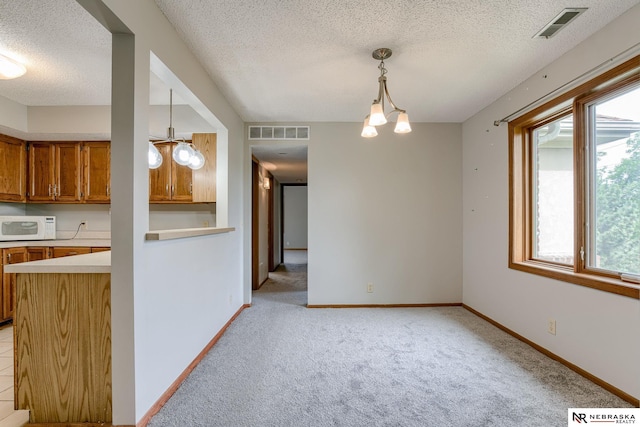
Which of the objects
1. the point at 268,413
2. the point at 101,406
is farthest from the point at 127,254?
the point at 268,413

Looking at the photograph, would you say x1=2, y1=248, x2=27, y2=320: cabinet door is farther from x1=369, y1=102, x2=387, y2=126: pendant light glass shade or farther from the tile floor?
x1=369, y1=102, x2=387, y2=126: pendant light glass shade

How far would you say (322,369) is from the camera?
224 centimetres

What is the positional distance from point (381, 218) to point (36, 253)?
4198 mm

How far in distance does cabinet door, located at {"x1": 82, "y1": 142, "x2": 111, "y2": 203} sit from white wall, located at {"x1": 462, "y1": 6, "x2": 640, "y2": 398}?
4.61m

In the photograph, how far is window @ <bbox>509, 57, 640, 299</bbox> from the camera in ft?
6.35

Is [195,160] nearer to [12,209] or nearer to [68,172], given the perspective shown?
[68,172]

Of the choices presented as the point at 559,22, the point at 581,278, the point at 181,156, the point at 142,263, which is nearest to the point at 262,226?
the point at 181,156

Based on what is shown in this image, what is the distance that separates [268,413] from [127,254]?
1220 mm

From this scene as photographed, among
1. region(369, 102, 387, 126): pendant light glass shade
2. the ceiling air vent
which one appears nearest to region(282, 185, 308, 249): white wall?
region(369, 102, 387, 126): pendant light glass shade

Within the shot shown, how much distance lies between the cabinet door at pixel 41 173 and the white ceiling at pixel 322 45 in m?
0.62

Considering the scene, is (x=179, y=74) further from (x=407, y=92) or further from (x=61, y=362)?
(x=407, y=92)

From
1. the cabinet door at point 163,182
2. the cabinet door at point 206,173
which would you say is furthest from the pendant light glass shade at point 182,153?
the cabinet door at point 163,182

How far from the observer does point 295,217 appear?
1052cm

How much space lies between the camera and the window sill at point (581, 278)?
181 cm
